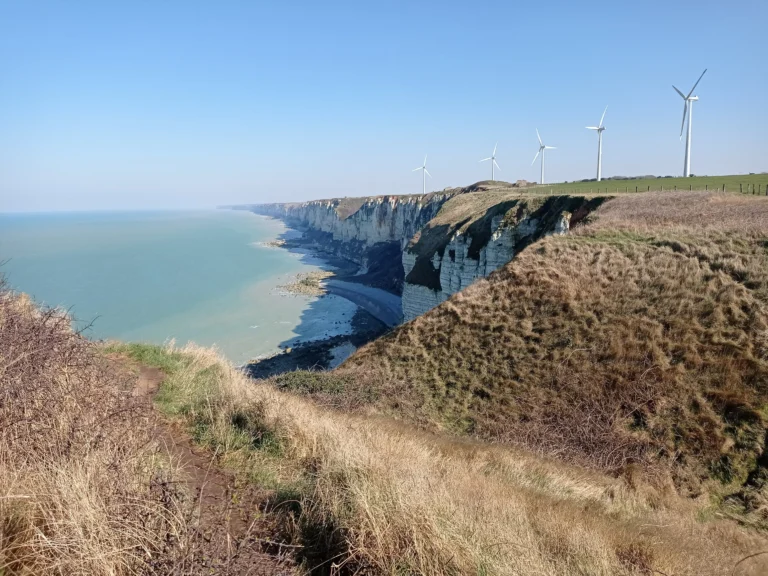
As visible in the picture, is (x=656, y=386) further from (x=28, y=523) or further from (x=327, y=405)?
(x=28, y=523)

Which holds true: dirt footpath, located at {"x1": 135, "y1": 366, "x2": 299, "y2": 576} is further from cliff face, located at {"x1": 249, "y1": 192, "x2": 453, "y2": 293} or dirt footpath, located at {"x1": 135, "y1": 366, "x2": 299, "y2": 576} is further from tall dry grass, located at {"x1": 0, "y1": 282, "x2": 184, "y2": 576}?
cliff face, located at {"x1": 249, "y1": 192, "x2": 453, "y2": 293}

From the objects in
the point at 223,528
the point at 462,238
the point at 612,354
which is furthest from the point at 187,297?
the point at 223,528

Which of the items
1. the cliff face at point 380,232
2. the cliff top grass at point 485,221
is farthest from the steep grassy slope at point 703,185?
the cliff face at point 380,232

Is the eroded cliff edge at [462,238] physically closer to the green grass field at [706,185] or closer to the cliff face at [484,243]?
the cliff face at [484,243]

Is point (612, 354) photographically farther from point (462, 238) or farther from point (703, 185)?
point (703, 185)

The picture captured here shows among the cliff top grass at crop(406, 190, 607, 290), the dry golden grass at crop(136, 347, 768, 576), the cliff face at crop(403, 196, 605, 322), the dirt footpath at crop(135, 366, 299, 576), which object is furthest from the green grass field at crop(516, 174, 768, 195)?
the dirt footpath at crop(135, 366, 299, 576)
